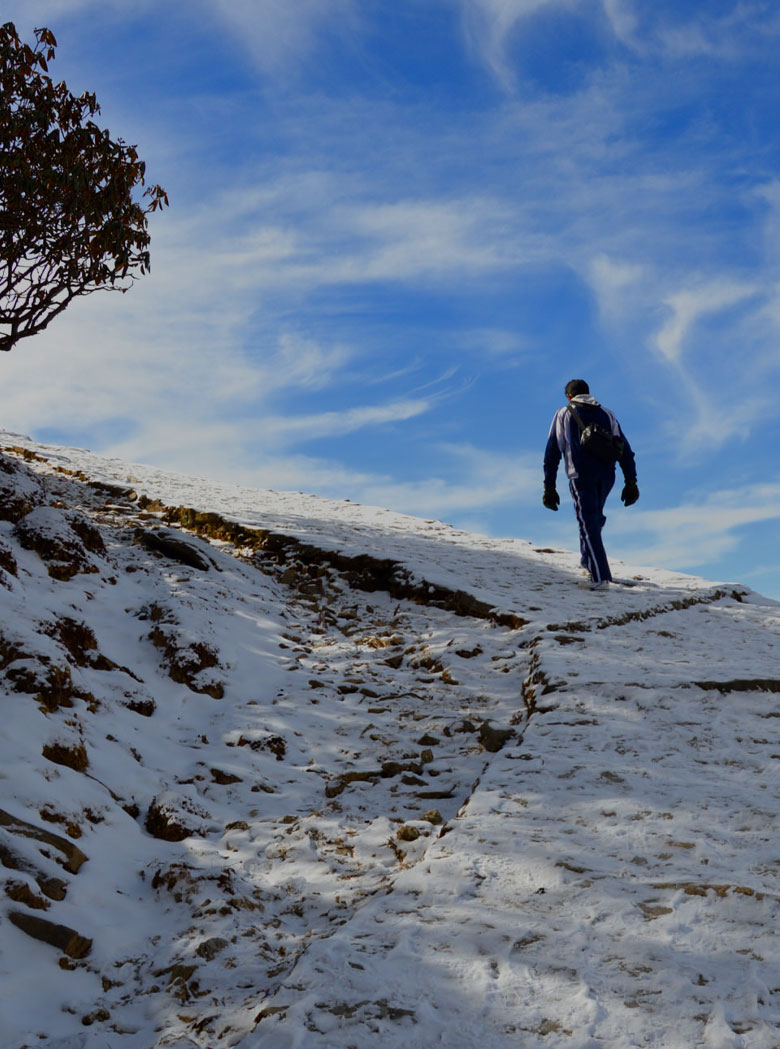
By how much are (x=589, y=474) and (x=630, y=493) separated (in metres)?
0.83

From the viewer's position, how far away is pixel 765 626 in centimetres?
897

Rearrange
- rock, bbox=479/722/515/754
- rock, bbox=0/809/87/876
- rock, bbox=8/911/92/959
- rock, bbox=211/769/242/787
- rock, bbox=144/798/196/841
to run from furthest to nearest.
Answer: rock, bbox=479/722/515/754, rock, bbox=211/769/242/787, rock, bbox=144/798/196/841, rock, bbox=0/809/87/876, rock, bbox=8/911/92/959

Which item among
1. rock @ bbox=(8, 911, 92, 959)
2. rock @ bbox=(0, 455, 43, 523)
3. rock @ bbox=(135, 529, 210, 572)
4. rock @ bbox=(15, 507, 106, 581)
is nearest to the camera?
rock @ bbox=(8, 911, 92, 959)

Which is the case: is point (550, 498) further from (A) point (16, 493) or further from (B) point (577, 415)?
(A) point (16, 493)

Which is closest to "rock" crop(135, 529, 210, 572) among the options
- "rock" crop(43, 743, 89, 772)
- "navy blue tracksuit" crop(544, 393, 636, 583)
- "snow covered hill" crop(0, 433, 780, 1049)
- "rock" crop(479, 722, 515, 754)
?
"snow covered hill" crop(0, 433, 780, 1049)

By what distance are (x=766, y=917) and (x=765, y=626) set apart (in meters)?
6.42

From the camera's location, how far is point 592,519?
10.7 metres

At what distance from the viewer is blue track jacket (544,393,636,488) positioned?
426 inches

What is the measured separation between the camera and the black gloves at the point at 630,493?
11.2 m

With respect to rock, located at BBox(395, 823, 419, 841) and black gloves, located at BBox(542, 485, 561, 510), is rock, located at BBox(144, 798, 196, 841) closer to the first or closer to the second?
rock, located at BBox(395, 823, 419, 841)

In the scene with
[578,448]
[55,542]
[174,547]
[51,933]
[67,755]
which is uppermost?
[578,448]

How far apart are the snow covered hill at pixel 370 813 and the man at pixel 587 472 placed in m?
1.69

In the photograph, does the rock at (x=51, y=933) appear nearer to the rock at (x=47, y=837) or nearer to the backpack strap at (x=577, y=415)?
the rock at (x=47, y=837)

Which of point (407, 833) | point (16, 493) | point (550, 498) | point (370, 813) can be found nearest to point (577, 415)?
point (550, 498)
